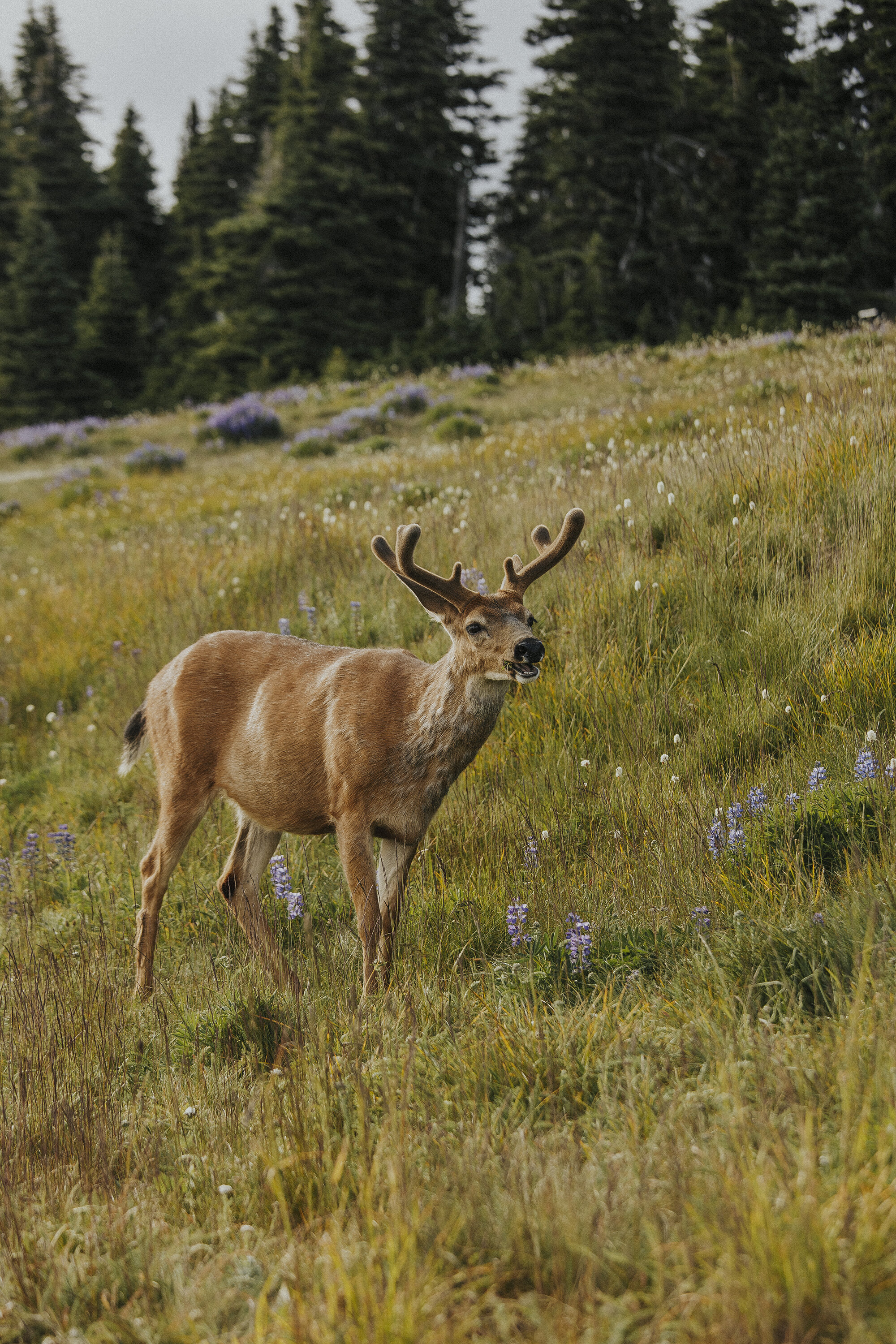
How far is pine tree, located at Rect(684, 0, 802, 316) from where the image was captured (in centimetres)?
3506

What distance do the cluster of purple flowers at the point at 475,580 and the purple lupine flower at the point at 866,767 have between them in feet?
8.86

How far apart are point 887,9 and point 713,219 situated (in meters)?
7.66

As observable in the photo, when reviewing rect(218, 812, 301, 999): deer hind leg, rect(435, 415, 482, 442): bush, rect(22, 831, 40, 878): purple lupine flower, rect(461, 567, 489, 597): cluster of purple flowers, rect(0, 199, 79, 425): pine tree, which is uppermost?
rect(0, 199, 79, 425): pine tree

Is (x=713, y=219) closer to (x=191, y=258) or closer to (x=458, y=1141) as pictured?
(x=191, y=258)

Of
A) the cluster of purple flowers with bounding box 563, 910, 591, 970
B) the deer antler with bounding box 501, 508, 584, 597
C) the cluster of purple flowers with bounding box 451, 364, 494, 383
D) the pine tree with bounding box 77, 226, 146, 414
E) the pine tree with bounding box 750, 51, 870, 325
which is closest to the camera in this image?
the cluster of purple flowers with bounding box 563, 910, 591, 970

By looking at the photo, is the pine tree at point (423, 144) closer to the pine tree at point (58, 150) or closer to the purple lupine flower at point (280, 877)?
the pine tree at point (58, 150)

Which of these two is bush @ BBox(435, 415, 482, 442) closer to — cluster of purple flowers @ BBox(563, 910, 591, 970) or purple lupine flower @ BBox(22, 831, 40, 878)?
purple lupine flower @ BBox(22, 831, 40, 878)

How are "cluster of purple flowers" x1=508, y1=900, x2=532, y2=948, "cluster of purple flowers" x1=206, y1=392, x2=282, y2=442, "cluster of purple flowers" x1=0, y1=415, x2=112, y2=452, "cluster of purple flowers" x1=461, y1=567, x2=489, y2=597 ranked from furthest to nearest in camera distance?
"cluster of purple flowers" x1=0, y1=415, x2=112, y2=452 < "cluster of purple flowers" x1=206, y1=392, x2=282, y2=442 < "cluster of purple flowers" x1=461, y1=567, x2=489, y2=597 < "cluster of purple flowers" x1=508, y1=900, x2=532, y2=948

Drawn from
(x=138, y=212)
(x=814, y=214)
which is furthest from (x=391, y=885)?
(x=138, y=212)

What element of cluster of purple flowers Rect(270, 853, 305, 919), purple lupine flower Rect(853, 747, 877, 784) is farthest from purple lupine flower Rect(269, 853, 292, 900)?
purple lupine flower Rect(853, 747, 877, 784)

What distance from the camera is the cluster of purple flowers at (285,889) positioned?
379cm

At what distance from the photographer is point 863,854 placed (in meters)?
3.57

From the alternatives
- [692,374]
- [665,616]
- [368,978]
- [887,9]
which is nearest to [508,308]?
[887,9]

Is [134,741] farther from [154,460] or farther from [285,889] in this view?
[154,460]
